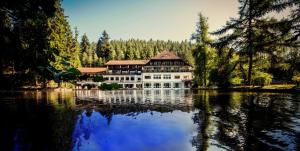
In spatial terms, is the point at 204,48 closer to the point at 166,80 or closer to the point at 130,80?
the point at 166,80

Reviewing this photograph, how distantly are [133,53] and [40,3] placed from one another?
115 meters

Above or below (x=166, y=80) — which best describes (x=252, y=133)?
below

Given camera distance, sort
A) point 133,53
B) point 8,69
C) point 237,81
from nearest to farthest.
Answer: point 8,69
point 237,81
point 133,53

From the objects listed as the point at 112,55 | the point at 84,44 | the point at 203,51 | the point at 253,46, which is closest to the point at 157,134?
the point at 253,46

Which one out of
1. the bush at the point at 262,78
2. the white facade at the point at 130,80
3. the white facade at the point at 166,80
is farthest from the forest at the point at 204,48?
the white facade at the point at 130,80

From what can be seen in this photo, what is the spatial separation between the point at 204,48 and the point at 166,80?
22683 mm

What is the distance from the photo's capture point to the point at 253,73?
45719 millimetres

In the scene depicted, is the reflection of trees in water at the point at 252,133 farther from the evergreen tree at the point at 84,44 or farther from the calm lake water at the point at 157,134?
the evergreen tree at the point at 84,44

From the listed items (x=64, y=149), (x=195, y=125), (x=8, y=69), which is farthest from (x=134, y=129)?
(x=8, y=69)

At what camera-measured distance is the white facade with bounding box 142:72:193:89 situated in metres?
75.8

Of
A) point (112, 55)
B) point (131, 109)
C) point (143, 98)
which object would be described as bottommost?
point (131, 109)

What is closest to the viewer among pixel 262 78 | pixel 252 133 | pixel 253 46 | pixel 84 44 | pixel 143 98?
pixel 252 133

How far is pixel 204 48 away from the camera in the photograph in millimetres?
56688

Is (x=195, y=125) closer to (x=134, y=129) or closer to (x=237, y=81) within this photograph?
(x=134, y=129)
